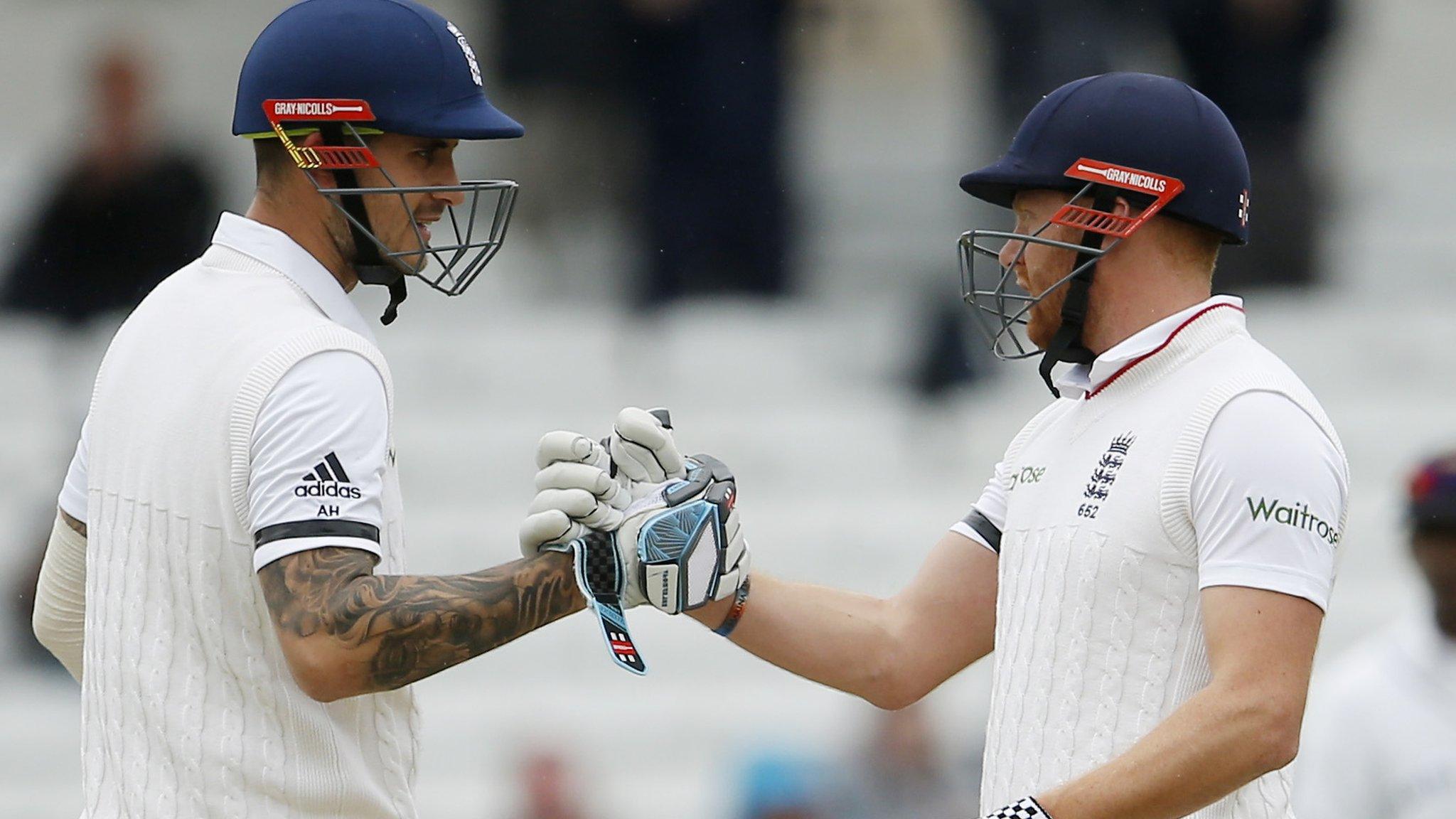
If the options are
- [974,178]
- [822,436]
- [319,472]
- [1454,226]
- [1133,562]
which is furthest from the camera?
[1454,226]

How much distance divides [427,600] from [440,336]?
612 centimetres

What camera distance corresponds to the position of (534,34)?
28.5 ft

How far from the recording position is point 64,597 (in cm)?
353

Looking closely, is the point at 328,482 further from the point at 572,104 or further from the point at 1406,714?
the point at 572,104

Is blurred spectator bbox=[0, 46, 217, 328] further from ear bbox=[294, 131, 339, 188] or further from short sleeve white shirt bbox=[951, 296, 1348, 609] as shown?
short sleeve white shirt bbox=[951, 296, 1348, 609]

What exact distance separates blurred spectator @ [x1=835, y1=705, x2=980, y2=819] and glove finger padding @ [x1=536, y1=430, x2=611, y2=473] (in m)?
3.77

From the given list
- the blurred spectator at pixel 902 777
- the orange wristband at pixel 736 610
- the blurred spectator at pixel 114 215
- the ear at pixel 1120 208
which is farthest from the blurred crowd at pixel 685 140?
the ear at pixel 1120 208

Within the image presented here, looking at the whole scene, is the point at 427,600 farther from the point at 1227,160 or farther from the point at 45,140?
the point at 45,140

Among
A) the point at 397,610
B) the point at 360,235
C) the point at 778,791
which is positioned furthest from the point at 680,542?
the point at 778,791

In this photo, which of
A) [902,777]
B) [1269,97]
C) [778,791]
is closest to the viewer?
[778,791]

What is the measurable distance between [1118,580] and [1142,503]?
0.12 m

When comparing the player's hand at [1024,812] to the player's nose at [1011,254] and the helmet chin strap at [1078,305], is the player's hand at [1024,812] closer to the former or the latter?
the helmet chin strap at [1078,305]

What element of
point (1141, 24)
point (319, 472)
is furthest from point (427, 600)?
point (1141, 24)

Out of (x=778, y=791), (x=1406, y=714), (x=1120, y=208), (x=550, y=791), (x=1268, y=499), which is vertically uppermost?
(x=1120, y=208)
